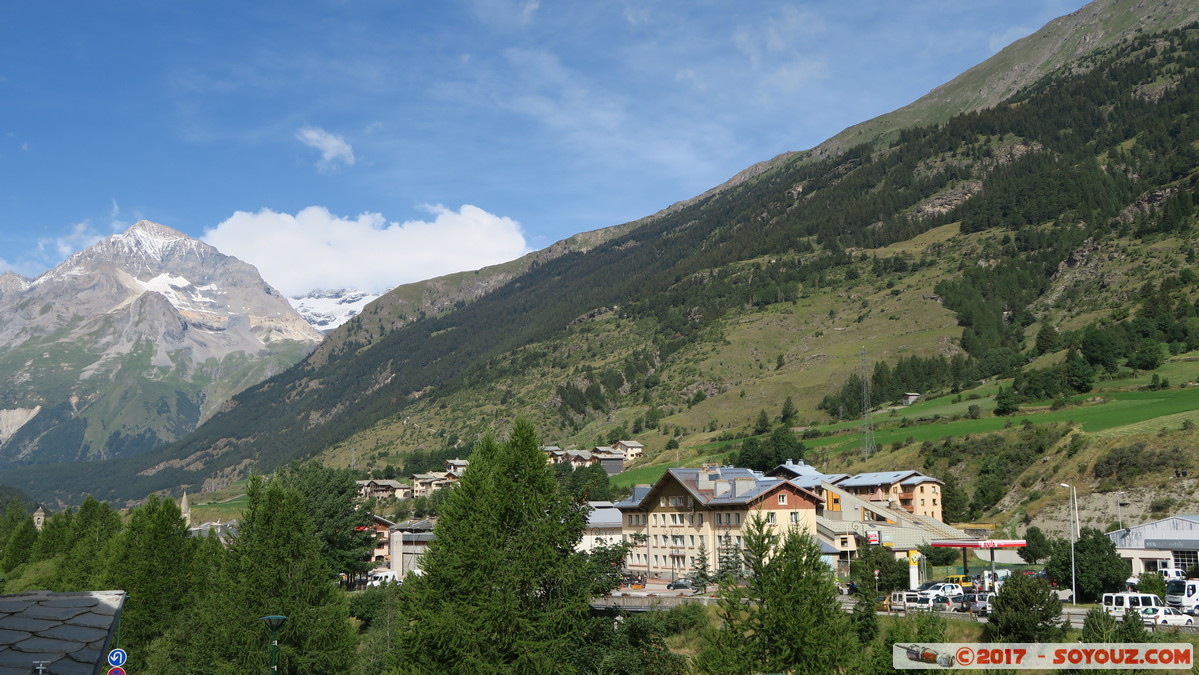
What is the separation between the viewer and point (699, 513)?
9769 centimetres

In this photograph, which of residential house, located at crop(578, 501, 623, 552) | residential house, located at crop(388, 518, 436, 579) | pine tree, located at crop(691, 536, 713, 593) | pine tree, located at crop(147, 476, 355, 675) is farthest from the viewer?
residential house, located at crop(388, 518, 436, 579)

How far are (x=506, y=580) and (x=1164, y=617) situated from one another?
3840 centimetres

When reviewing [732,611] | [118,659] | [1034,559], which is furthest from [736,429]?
[118,659]

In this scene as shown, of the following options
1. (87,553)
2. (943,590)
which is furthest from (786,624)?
(87,553)

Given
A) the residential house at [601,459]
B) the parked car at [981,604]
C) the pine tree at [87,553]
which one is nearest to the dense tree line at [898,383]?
the residential house at [601,459]

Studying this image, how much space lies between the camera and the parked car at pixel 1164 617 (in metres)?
49.9

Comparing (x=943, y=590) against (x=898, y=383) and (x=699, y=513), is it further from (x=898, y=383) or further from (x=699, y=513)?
(x=898, y=383)

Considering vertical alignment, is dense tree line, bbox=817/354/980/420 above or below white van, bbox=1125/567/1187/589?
above

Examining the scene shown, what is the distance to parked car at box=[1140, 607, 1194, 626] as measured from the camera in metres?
49.9

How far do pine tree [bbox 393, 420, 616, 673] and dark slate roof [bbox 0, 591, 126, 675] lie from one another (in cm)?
2333

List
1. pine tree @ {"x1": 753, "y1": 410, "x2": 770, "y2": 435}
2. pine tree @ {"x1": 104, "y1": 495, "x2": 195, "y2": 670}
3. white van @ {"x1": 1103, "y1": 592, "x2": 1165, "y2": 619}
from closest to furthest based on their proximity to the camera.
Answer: white van @ {"x1": 1103, "y1": 592, "x2": 1165, "y2": 619}, pine tree @ {"x1": 104, "y1": 495, "x2": 195, "y2": 670}, pine tree @ {"x1": 753, "y1": 410, "x2": 770, "y2": 435}

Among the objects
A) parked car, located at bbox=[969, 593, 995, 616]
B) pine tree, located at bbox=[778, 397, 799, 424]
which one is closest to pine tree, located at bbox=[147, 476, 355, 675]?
parked car, located at bbox=[969, 593, 995, 616]

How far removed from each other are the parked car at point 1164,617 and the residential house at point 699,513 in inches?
1525

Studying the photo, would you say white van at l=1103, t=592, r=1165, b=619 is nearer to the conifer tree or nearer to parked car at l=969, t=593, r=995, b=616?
parked car at l=969, t=593, r=995, b=616
